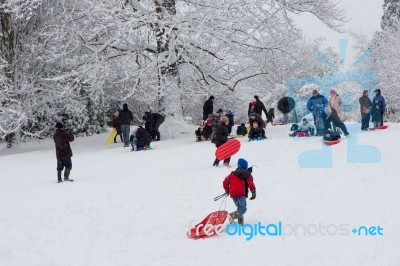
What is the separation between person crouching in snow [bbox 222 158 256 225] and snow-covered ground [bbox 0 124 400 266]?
51 cm

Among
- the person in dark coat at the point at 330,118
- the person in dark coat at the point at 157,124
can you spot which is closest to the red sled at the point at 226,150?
the person in dark coat at the point at 330,118

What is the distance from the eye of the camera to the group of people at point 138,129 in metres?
18.5

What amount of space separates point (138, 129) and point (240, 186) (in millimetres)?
10101

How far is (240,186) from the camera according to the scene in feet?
29.8

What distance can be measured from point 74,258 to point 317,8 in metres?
17.0

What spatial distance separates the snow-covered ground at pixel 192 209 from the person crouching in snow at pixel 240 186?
51 centimetres

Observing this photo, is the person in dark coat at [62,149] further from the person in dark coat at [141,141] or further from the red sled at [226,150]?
the person in dark coat at [141,141]

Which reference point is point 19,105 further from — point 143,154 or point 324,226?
point 324,226

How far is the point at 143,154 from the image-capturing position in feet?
56.5

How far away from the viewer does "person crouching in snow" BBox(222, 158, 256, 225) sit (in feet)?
29.7

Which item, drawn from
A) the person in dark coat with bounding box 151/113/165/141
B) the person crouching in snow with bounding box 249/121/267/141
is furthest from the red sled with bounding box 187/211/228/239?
the person in dark coat with bounding box 151/113/165/141

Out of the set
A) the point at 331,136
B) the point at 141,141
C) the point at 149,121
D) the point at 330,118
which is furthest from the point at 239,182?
the point at 149,121

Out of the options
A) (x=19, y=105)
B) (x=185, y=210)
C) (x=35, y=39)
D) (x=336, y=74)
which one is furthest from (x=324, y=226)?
(x=336, y=74)

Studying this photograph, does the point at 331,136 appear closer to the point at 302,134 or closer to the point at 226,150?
the point at 302,134
